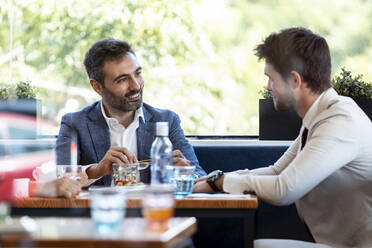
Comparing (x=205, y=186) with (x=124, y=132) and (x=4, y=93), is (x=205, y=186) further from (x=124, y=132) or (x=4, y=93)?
(x=4, y=93)

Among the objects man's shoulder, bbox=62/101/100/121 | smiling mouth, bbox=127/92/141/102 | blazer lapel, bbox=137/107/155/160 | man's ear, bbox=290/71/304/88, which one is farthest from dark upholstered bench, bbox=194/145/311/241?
man's ear, bbox=290/71/304/88

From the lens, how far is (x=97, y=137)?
3.00 meters

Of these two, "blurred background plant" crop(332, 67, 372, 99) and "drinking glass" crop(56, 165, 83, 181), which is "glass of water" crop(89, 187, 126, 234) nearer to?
"drinking glass" crop(56, 165, 83, 181)

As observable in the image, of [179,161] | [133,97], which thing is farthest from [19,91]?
[179,161]

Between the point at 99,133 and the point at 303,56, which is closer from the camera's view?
the point at 303,56

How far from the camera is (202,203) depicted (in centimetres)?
199

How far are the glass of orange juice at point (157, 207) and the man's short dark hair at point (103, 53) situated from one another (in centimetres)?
172

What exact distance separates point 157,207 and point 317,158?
0.84 m

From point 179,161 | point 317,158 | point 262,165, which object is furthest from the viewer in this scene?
point 262,165

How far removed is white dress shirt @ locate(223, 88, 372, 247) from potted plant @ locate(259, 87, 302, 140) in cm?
90

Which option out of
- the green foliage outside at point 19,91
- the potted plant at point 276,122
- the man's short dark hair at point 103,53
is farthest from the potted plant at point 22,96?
the potted plant at point 276,122

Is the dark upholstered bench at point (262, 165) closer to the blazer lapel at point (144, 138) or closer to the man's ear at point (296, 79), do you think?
the blazer lapel at point (144, 138)

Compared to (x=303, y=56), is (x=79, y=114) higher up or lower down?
lower down

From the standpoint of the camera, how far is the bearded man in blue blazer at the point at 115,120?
118 inches
